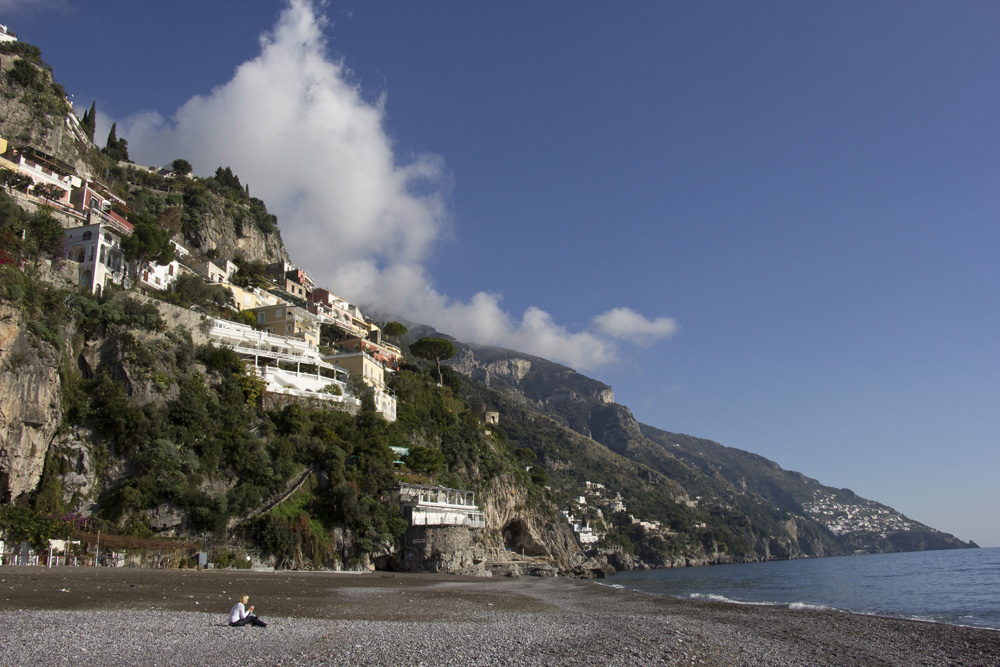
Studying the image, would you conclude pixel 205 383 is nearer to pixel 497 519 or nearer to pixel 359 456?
pixel 359 456

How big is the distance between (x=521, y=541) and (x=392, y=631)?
59.2 metres

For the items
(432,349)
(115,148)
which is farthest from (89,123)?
(432,349)

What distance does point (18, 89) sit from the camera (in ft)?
188

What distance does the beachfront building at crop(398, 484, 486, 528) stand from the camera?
4509 cm

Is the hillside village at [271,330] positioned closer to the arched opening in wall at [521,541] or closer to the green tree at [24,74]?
the arched opening in wall at [521,541]

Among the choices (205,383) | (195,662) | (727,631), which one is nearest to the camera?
(195,662)

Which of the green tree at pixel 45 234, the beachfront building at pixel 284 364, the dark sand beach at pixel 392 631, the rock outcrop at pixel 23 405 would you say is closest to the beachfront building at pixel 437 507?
the beachfront building at pixel 284 364

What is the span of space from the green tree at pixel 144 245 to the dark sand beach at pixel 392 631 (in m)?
29.0

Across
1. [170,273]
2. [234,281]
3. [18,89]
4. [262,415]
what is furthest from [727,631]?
[18,89]

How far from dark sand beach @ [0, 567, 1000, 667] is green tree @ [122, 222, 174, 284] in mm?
28973

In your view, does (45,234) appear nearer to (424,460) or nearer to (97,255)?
(97,255)

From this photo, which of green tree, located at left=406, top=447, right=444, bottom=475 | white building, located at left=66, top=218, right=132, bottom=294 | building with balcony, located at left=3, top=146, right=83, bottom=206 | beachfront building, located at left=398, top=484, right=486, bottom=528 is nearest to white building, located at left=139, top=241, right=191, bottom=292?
white building, located at left=66, top=218, right=132, bottom=294

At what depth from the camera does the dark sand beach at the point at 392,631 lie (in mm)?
11586

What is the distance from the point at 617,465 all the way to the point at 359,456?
5823 inches
